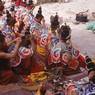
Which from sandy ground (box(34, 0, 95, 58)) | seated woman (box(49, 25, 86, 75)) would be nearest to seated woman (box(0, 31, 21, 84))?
seated woman (box(49, 25, 86, 75))

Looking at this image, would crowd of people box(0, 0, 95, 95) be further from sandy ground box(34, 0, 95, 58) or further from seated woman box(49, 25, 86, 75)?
sandy ground box(34, 0, 95, 58)

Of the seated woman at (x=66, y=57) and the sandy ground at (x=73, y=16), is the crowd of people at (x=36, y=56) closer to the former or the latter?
the seated woman at (x=66, y=57)

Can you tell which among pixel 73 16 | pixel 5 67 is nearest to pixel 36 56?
pixel 5 67

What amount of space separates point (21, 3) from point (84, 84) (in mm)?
6627

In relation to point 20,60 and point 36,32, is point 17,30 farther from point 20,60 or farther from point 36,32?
point 20,60

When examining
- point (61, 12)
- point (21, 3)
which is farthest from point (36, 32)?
point (61, 12)

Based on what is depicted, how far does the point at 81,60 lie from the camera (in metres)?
7.34

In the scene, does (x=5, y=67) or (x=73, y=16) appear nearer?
(x=5, y=67)

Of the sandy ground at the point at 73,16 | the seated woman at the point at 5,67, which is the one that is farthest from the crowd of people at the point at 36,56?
the sandy ground at the point at 73,16

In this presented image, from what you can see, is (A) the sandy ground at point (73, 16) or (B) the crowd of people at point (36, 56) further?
(A) the sandy ground at point (73, 16)

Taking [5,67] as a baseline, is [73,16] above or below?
below

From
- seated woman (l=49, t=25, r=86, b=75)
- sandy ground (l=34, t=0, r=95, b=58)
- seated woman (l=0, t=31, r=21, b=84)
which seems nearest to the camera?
seated woman (l=0, t=31, r=21, b=84)

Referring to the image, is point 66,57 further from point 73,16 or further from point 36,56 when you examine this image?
point 73,16

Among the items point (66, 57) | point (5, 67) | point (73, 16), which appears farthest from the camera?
point (73, 16)
